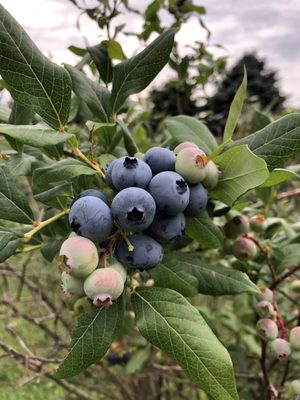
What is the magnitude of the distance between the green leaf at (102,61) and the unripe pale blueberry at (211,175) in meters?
0.46

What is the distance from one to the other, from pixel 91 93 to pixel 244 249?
55 cm

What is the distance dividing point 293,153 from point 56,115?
1.52 feet

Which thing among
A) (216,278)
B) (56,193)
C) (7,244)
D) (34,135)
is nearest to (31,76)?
(34,135)

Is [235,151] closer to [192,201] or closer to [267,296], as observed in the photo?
[192,201]

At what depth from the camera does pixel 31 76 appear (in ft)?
2.64

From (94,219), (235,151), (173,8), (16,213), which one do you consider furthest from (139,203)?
(173,8)

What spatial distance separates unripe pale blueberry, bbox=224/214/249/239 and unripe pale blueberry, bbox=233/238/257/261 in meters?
0.02

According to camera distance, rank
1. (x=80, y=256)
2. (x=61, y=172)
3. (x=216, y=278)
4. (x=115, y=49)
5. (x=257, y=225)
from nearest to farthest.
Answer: (x=80, y=256) < (x=61, y=172) < (x=216, y=278) < (x=115, y=49) < (x=257, y=225)

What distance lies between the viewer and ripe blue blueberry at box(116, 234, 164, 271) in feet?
2.57

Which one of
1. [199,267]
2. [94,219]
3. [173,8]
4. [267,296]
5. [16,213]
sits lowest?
[267,296]

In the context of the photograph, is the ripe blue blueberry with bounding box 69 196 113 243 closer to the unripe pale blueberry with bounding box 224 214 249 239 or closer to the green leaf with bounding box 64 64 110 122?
the green leaf with bounding box 64 64 110 122

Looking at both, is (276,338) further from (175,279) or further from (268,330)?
(175,279)

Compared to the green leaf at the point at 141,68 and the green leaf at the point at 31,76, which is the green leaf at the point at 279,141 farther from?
the green leaf at the point at 31,76

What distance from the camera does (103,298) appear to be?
72 cm
